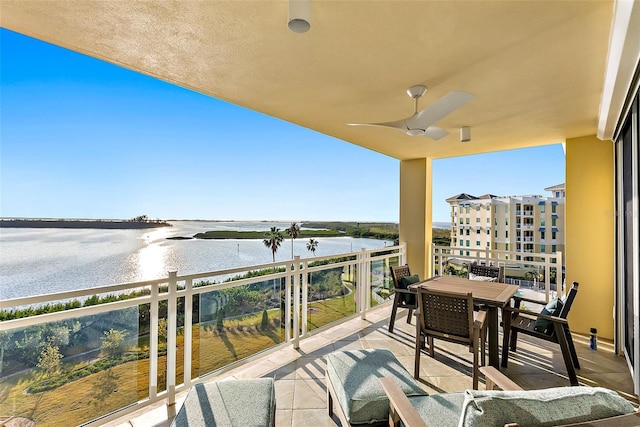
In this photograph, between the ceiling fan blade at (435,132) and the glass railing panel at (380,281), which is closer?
the ceiling fan blade at (435,132)

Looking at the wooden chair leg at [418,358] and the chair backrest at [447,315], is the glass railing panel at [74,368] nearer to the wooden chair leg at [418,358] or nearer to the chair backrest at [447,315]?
the wooden chair leg at [418,358]

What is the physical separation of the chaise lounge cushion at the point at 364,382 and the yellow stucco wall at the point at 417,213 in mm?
4034

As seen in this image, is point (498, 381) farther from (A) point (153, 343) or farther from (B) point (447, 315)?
(A) point (153, 343)

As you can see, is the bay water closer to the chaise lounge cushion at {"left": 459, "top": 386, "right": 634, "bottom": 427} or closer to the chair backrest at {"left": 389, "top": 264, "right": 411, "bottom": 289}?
the chair backrest at {"left": 389, "top": 264, "right": 411, "bottom": 289}

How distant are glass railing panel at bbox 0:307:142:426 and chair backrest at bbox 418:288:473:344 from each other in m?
2.50

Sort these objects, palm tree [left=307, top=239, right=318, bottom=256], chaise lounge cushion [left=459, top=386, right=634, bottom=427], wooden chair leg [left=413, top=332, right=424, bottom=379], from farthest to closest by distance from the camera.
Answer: palm tree [left=307, top=239, right=318, bottom=256]
wooden chair leg [left=413, top=332, right=424, bottom=379]
chaise lounge cushion [left=459, top=386, right=634, bottom=427]

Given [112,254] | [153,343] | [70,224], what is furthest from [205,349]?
[112,254]

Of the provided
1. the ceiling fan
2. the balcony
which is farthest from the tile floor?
the ceiling fan

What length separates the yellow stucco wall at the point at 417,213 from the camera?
20.1 feet

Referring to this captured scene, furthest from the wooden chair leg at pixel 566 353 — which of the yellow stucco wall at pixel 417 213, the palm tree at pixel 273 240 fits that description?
→ the palm tree at pixel 273 240

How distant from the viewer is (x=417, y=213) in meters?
6.23

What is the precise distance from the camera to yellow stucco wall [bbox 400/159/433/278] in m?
6.12

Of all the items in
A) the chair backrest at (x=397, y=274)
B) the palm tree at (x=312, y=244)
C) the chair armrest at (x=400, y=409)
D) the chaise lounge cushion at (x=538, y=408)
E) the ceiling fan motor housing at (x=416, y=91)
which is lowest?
the palm tree at (x=312, y=244)

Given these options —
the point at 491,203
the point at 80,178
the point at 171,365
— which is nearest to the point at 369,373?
the point at 171,365
